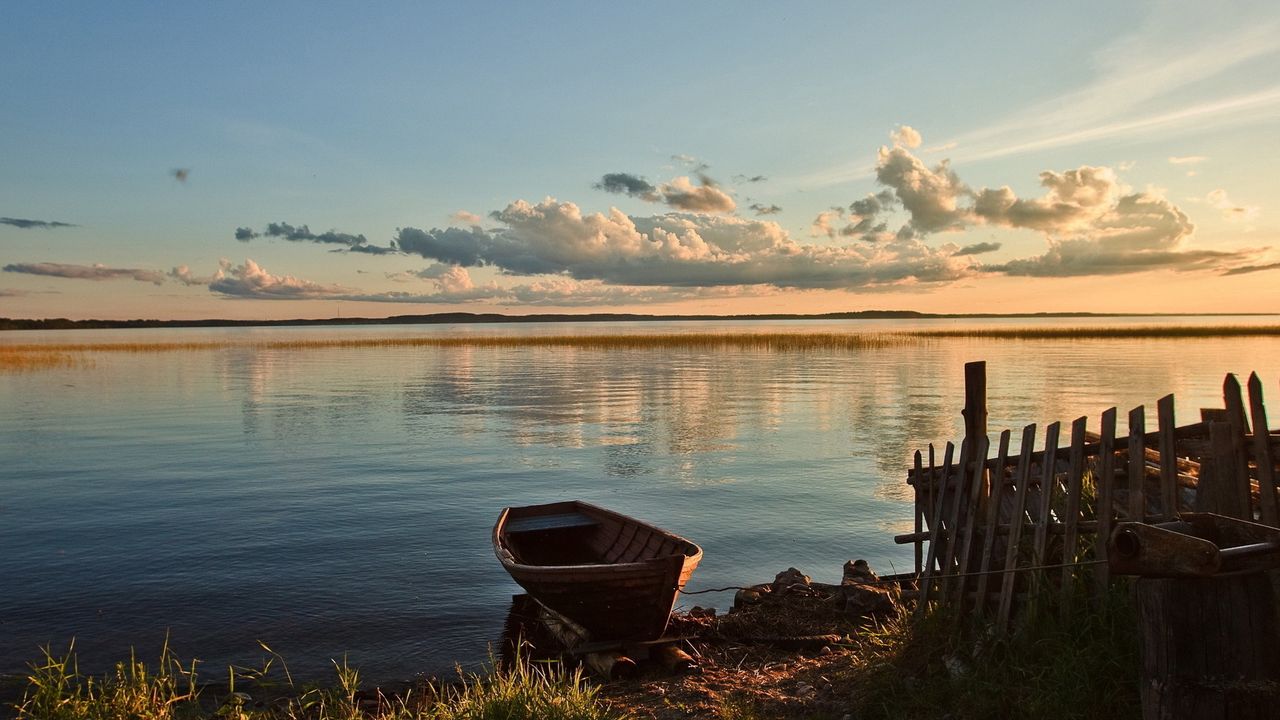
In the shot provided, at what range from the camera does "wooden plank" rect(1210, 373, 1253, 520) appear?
5383 millimetres

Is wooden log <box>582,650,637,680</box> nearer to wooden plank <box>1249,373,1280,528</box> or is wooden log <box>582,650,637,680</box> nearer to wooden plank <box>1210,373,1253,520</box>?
wooden plank <box>1210,373,1253,520</box>

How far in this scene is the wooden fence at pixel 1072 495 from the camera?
542cm

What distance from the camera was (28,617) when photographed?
11477mm

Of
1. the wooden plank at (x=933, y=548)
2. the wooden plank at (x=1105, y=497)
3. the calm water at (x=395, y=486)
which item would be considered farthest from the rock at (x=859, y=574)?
the wooden plank at (x=1105, y=497)

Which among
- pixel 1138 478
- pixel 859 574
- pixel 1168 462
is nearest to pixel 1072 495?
pixel 1138 478

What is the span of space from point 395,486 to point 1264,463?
18.1 m

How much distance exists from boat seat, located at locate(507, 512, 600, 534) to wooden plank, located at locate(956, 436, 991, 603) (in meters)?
6.62

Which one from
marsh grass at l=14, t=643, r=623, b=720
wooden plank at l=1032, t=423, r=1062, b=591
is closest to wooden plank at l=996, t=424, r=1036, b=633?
wooden plank at l=1032, t=423, r=1062, b=591

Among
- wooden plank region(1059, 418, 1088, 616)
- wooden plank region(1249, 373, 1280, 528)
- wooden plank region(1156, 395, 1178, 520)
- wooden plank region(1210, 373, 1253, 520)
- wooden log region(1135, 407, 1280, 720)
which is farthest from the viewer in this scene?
wooden plank region(1059, 418, 1088, 616)

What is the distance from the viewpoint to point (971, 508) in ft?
24.5

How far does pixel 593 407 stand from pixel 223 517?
19642 mm

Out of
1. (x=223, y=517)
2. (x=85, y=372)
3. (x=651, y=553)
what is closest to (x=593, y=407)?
(x=223, y=517)

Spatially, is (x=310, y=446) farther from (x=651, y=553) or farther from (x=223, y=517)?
(x=651, y=553)

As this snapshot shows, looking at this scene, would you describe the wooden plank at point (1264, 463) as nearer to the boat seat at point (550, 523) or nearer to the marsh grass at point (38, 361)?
the boat seat at point (550, 523)
